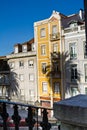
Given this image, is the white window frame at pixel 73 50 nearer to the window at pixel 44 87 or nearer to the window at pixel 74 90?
the window at pixel 74 90

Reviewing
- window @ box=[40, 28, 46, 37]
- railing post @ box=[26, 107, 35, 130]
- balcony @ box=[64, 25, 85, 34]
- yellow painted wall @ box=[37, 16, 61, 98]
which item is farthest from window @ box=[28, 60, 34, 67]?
railing post @ box=[26, 107, 35, 130]

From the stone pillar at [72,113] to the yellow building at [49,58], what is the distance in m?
25.1

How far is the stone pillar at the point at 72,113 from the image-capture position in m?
1.35

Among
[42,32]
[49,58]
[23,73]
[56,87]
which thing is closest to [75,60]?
[49,58]

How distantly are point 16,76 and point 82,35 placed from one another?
11.8 meters

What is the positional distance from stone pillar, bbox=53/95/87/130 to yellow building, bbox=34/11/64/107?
25124mm

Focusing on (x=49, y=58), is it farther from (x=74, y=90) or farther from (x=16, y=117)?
(x=16, y=117)

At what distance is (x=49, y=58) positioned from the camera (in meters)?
28.0

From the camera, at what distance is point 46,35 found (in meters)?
28.2

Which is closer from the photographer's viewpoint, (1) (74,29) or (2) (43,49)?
(1) (74,29)

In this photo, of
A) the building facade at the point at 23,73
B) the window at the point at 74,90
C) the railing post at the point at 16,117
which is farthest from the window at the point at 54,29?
the railing post at the point at 16,117

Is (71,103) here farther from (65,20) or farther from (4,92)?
(4,92)

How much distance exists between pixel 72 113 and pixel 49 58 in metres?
26.6

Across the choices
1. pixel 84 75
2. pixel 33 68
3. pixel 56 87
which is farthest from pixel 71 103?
pixel 33 68
